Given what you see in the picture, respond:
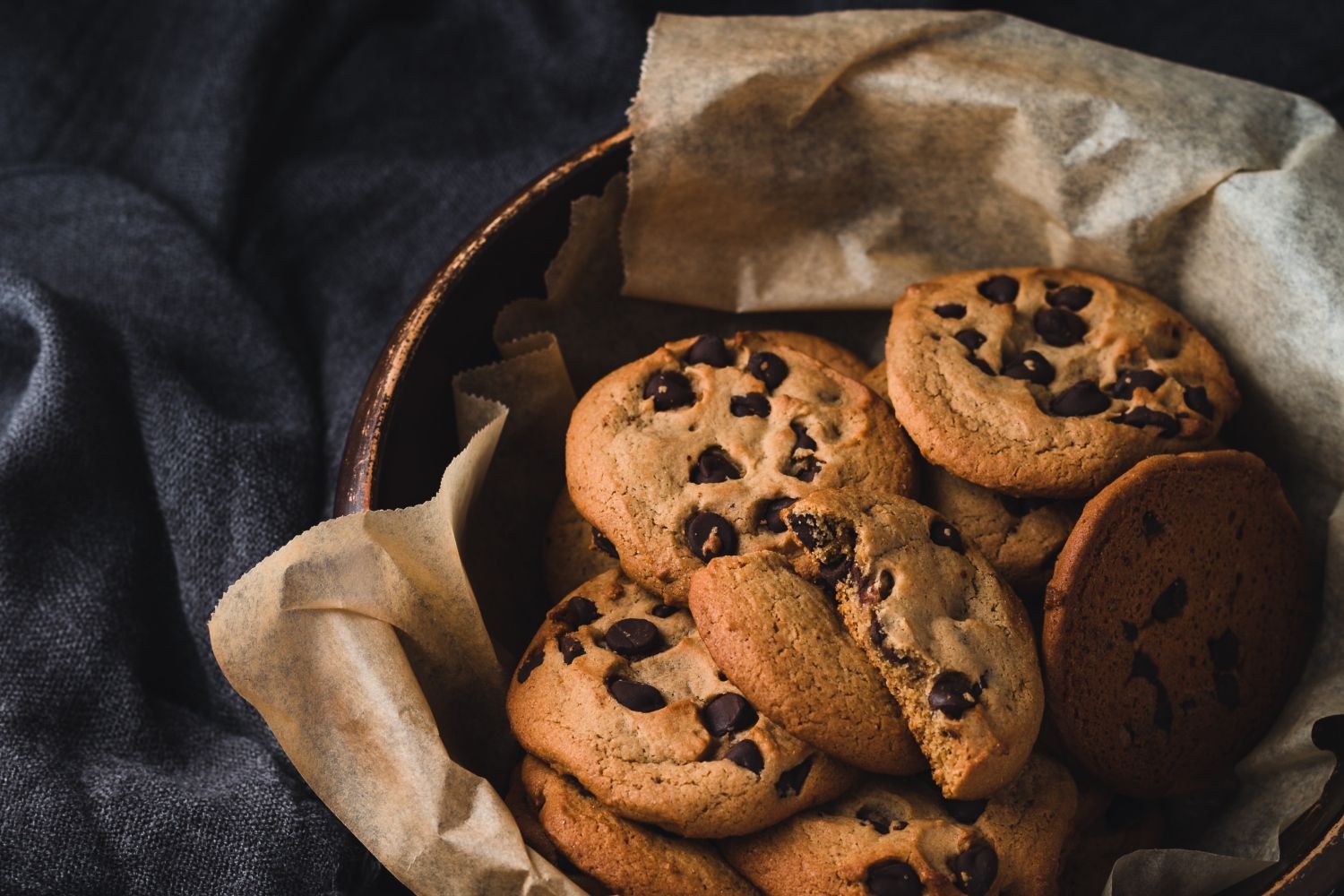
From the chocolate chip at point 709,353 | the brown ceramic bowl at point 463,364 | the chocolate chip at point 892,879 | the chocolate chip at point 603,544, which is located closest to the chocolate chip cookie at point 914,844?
the chocolate chip at point 892,879

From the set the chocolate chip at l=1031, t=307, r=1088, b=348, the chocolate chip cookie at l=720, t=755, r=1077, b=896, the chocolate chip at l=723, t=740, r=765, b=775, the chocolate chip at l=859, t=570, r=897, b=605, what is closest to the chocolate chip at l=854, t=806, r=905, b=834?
the chocolate chip cookie at l=720, t=755, r=1077, b=896

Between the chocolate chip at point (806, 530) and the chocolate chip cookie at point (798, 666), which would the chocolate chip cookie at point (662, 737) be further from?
the chocolate chip at point (806, 530)

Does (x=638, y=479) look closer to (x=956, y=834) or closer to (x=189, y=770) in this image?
(x=956, y=834)

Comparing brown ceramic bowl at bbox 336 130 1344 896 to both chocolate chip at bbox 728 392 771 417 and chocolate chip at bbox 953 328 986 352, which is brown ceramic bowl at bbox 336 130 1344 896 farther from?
chocolate chip at bbox 953 328 986 352

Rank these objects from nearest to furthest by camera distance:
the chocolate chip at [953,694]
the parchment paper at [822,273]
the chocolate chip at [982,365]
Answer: the chocolate chip at [953,694] < the parchment paper at [822,273] < the chocolate chip at [982,365]

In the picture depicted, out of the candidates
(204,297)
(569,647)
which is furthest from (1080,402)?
(204,297)
